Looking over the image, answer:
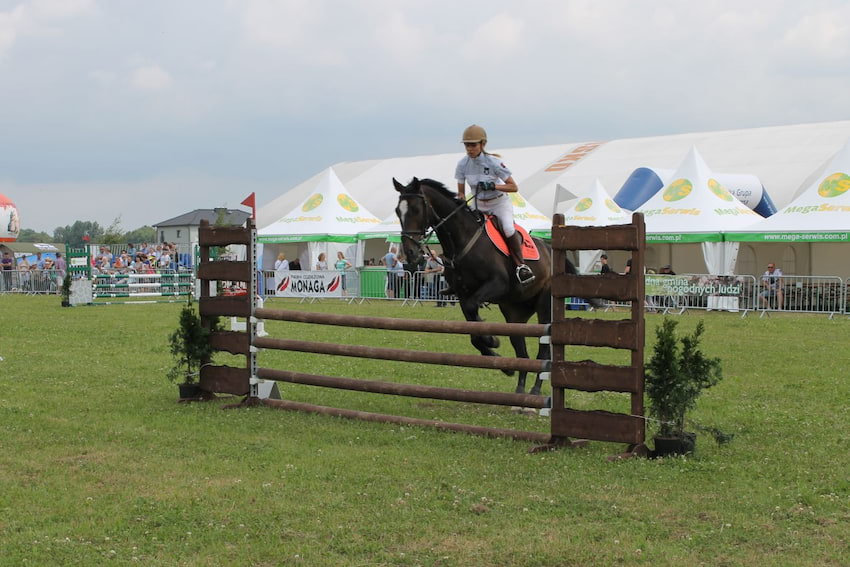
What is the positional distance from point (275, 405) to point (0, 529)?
14.3 feet

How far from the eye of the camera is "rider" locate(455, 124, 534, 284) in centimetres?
919

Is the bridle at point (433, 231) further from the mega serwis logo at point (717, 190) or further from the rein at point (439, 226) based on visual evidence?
the mega serwis logo at point (717, 190)

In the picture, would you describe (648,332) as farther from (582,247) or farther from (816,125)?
(816,125)

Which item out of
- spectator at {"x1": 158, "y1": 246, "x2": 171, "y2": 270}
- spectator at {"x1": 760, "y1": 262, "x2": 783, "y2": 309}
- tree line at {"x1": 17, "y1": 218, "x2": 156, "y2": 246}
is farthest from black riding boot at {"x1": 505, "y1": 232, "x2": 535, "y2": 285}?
tree line at {"x1": 17, "y1": 218, "x2": 156, "y2": 246}

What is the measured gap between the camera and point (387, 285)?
29.5 meters

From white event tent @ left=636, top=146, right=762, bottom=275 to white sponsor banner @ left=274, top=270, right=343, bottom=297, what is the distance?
9967 millimetres

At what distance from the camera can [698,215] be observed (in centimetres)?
2711

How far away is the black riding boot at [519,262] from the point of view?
9773 millimetres

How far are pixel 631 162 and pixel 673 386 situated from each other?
117 feet

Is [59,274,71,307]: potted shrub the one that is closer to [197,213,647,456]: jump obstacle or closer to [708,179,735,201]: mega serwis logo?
[708,179,735,201]: mega serwis logo

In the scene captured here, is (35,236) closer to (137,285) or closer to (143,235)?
(143,235)

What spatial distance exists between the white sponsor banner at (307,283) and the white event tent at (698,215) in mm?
9967

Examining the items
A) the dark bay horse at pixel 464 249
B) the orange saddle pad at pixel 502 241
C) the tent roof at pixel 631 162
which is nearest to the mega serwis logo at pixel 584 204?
the tent roof at pixel 631 162

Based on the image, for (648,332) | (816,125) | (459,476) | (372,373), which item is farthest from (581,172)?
(459,476)
